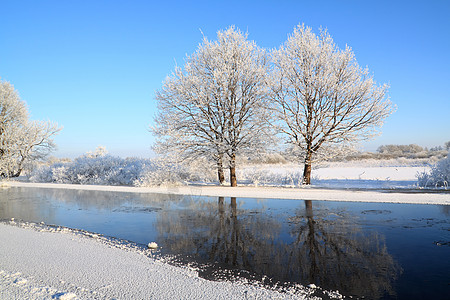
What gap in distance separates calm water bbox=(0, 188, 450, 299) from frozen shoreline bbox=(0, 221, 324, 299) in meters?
0.57

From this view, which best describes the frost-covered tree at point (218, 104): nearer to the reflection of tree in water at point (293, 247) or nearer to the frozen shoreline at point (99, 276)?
the reflection of tree in water at point (293, 247)

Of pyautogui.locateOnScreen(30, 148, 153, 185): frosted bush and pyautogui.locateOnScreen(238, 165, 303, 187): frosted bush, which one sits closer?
pyautogui.locateOnScreen(238, 165, 303, 187): frosted bush

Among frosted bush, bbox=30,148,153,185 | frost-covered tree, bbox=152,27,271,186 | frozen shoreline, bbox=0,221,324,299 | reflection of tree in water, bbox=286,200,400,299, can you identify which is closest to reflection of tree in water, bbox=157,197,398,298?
reflection of tree in water, bbox=286,200,400,299

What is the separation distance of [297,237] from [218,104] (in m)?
12.7

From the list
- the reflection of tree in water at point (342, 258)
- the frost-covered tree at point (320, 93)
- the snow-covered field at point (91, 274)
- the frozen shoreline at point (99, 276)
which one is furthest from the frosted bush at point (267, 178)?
the frozen shoreline at point (99, 276)

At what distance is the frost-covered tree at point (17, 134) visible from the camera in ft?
102

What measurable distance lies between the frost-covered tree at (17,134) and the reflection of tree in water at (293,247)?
91.9 ft

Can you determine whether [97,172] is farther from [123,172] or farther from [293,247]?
[293,247]

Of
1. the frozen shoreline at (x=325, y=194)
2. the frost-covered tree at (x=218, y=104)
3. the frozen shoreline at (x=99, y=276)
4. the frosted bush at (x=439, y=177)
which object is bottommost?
the frozen shoreline at (x=99, y=276)

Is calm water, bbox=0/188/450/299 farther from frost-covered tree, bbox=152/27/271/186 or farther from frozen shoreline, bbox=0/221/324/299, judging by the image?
frost-covered tree, bbox=152/27/271/186

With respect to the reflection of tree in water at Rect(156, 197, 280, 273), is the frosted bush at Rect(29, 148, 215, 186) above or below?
above

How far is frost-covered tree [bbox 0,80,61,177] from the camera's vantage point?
3106cm

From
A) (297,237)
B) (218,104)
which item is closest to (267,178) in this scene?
(218,104)

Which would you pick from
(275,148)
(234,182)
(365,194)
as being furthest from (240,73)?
(365,194)
